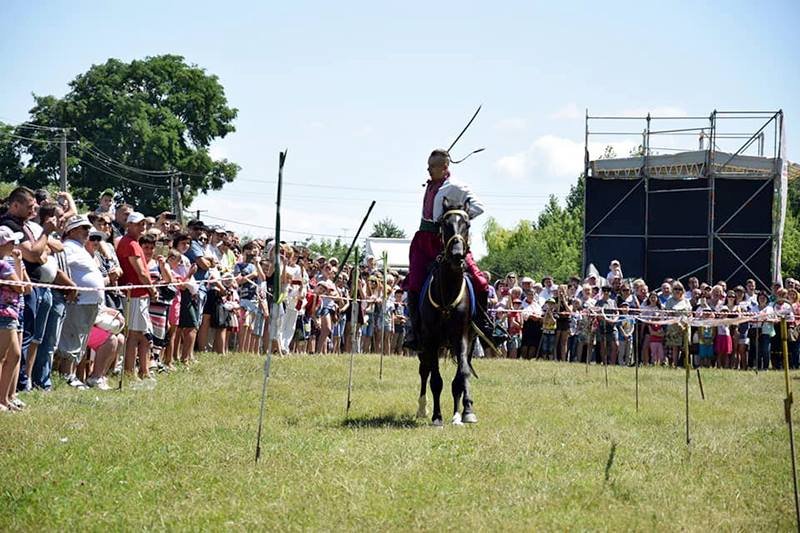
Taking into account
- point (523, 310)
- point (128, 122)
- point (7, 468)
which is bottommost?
point (7, 468)

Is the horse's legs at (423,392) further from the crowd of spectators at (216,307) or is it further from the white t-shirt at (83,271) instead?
the white t-shirt at (83,271)

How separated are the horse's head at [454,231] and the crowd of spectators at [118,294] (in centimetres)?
195

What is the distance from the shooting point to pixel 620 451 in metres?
10.3

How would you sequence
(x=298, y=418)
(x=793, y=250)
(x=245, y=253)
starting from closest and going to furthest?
(x=298, y=418) → (x=245, y=253) → (x=793, y=250)

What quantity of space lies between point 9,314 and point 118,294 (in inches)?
146

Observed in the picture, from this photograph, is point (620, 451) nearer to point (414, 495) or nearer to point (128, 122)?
point (414, 495)

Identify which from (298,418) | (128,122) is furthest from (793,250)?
(298,418)

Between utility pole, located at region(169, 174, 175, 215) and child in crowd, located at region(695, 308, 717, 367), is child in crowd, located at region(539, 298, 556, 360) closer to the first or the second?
child in crowd, located at region(695, 308, 717, 367)

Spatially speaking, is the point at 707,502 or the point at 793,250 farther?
the point at 793,250

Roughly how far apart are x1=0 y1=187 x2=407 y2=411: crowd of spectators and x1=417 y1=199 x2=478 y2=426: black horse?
117 cm

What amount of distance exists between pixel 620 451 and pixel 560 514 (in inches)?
118

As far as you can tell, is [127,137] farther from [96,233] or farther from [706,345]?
[96,233]

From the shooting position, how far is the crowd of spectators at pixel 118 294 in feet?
38.3

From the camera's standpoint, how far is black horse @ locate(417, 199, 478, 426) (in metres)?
12.1
